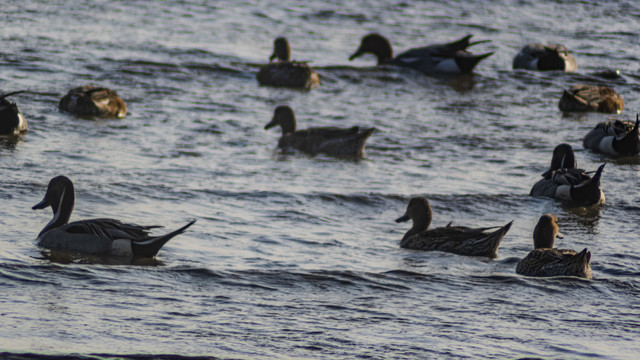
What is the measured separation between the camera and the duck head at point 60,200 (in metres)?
9.73

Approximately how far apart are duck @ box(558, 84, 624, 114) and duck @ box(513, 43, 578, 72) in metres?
3.64

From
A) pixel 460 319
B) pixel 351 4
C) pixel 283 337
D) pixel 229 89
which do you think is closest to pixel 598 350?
pixel 460 319

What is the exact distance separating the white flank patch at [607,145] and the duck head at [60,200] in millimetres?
8861

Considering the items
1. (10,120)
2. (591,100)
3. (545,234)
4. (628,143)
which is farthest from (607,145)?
(10,120)

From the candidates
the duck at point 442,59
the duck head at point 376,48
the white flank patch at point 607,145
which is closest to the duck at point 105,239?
the white flank patch at point 607,145

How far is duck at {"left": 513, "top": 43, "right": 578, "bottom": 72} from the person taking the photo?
76.0ft

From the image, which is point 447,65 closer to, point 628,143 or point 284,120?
point 284,120

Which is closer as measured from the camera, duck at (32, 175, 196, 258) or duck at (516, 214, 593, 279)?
duck at (516, 214, 593, 279)

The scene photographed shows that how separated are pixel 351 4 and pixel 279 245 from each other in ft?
78.2

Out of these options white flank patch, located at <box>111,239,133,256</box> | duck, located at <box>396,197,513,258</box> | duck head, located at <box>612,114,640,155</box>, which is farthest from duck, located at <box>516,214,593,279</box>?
duck head, located at <box>612,114,640,155</box>

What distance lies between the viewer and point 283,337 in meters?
7.14

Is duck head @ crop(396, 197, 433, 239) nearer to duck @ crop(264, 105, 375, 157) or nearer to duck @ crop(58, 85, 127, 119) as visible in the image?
duck @ crop(264, 105, 375, 157)

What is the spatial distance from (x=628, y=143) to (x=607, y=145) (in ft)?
1.02

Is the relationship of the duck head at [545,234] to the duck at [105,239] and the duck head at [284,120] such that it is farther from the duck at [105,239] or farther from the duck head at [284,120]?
the duck head at [284,120]
